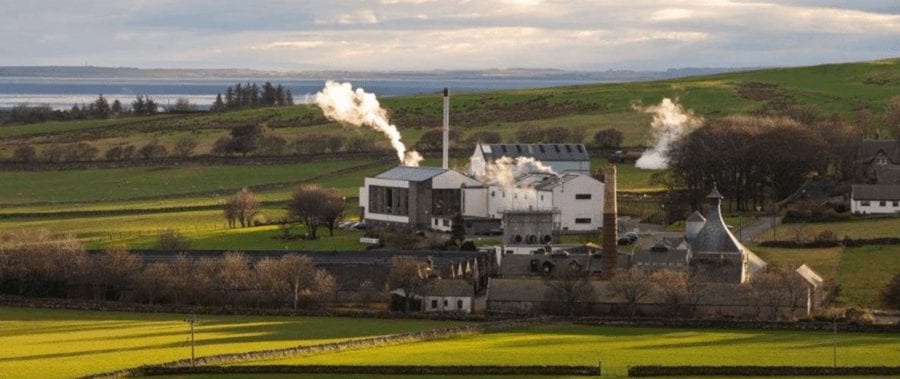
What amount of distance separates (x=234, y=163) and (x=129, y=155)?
416 inches

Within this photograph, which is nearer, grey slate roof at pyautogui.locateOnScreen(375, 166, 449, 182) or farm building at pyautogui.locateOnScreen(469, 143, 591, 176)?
grey slate roof at pyautogui.locateOnScreen(375, 166, 449, 182)

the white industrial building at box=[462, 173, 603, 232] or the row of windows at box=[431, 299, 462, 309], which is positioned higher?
the white industrial building at box=[462, 173, 603, 232]

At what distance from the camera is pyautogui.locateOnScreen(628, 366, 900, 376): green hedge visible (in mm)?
52656

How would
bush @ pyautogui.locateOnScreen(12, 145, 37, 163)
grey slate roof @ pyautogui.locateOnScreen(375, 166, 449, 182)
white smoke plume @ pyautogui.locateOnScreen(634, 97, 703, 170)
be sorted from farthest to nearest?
bush @ pyautogui.locateOnScreen(12, 145, 37, 163)
white smoke plume @ pyautogui.locateOnScreen(634, 97, 703, 170)
grey slate roof @ pyautogui.locateOnScreen(375, 166, 449, 182)

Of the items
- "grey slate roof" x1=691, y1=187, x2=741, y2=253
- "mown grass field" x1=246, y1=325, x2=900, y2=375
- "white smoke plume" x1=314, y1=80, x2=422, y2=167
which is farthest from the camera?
"white smoke plume" x1=314, y1=80, x2=422, y2=167

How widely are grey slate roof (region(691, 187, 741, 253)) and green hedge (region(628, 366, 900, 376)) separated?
2122cm

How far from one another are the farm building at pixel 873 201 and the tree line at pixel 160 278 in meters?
34.5

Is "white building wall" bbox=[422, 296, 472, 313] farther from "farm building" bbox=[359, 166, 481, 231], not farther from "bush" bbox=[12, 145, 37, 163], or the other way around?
"bush" bbox=[12, 145, 37, 163]

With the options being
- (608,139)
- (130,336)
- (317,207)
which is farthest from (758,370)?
(608,139)

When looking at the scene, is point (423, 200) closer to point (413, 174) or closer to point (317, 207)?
point (413, 174)

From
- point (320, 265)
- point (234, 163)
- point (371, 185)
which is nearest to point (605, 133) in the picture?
point (234, 163)

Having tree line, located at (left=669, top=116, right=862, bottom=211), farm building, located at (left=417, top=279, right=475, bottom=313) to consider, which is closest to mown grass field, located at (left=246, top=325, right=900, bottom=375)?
farm building, located at (left=417, top=279, right=475, bottom=313)

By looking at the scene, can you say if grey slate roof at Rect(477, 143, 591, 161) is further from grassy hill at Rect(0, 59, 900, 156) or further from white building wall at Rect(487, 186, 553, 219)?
grassy hill at Rect(0, 59, 900, 156)

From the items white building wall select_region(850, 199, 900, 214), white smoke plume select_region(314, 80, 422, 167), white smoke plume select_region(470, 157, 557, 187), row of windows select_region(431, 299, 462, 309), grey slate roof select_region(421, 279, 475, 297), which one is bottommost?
row of windows select_region(431, 299, 462, 309)
